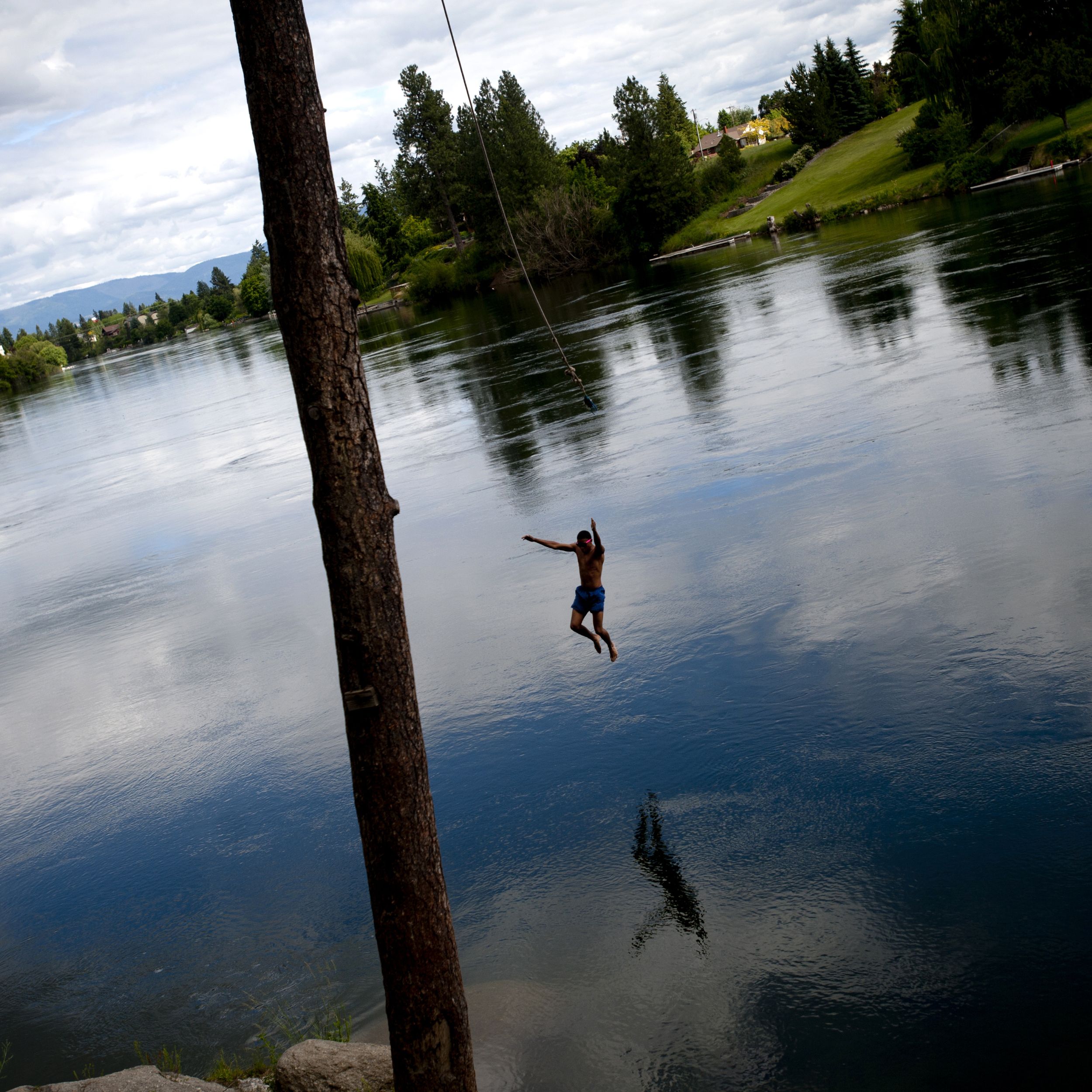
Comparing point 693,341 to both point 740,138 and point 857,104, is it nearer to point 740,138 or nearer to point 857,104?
point 857,104

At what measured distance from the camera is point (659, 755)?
1026 centimetres

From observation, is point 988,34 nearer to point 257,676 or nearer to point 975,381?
point 975,381

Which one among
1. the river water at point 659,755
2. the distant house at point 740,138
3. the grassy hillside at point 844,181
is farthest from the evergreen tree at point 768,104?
the river water at point 659,755

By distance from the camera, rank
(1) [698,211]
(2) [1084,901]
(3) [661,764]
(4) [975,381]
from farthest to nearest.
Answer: (1) [698,211]
(4) [975,381]
(3) [661,764]
(2) [1084,901]

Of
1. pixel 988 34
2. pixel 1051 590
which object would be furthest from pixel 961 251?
pixel 988 34

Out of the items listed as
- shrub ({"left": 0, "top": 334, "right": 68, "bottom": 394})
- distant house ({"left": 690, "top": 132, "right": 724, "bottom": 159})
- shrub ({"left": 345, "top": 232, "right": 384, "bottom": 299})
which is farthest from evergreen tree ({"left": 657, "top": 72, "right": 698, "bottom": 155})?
shrub ({"left": 0, "top": 334, "right": 68, "bottom": 394})

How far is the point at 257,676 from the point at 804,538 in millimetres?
8014

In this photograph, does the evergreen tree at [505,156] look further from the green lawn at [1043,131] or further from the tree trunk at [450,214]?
the green lawn at [1043,131]

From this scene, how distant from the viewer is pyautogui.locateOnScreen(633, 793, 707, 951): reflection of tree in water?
792 cm

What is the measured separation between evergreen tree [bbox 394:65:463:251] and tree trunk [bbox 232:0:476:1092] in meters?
116

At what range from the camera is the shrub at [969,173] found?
2414 inches

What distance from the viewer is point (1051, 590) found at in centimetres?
1116

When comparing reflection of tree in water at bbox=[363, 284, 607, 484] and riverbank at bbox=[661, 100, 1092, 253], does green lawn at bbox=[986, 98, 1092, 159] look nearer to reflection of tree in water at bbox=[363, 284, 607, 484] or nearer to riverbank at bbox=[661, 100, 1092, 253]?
riverbank at bbox=[661, 100, 1092, 253]

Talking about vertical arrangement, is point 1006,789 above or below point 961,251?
below
